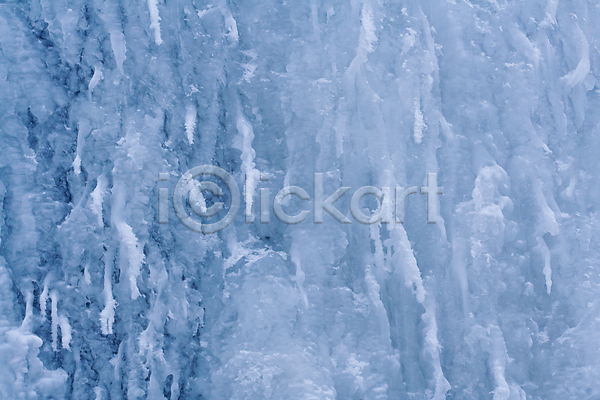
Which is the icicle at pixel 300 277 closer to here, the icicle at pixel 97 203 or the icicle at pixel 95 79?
the icicle at pixel 97 203

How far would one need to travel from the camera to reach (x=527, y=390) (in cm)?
113

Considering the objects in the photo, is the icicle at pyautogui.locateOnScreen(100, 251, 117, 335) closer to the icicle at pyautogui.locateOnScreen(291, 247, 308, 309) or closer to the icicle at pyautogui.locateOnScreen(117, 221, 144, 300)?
the icicle at pyautogui.locateOnScreen(117, 221, 144, 300)

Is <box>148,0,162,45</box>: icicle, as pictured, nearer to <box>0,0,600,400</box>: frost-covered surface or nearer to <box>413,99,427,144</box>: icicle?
<box>0,0,600,400</box>: frost-covered surface

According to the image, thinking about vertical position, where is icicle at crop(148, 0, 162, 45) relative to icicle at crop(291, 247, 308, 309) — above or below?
above

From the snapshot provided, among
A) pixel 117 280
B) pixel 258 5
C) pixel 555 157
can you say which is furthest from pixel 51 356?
pixel 555 157

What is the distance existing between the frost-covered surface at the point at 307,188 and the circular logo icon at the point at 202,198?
3 centimetres

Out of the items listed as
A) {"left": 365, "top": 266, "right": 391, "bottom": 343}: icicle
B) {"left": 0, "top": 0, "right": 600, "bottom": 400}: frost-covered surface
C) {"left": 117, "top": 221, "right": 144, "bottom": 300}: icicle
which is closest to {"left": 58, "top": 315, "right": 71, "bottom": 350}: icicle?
{"left": 0, "top": 0, "right": 600, "bottom": 400}: frost-covered surface

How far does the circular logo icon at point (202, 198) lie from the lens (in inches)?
43.0

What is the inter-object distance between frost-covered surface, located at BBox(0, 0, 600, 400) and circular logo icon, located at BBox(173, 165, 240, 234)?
3 centimetres

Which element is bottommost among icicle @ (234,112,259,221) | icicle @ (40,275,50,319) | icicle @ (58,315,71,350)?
icicle @ (58,315,71,350)

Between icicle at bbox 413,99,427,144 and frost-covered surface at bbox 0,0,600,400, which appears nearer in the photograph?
frost-covered surface at bbox 0,0,600,400

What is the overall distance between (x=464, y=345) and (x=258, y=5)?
1036 millimetres

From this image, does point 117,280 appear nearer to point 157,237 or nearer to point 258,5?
point 157,237

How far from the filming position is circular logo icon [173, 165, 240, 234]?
1092mm
